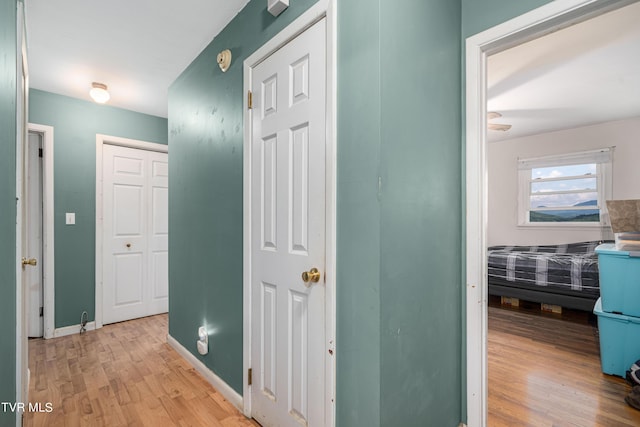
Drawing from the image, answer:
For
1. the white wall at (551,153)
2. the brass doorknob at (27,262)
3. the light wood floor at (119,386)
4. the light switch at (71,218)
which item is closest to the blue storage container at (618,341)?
the light wood floor at (119,386)

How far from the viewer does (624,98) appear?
11.2 feet

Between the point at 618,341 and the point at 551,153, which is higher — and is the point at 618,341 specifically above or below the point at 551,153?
below

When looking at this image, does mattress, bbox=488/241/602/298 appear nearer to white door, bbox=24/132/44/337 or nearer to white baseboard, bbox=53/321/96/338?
white baseboard, bbox=53/321/96/338

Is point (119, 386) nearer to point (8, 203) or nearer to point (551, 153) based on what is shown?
point (8, 203)

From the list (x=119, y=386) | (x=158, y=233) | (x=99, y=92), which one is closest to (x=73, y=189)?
(x=158, y=233)

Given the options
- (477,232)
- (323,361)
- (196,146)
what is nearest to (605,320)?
(477,232)

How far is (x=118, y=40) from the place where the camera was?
2.17m

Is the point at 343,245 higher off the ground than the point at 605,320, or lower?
higher

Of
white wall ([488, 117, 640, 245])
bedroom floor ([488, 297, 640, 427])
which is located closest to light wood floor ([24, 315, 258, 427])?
bedroom floor ([488, 297, 640, 427])

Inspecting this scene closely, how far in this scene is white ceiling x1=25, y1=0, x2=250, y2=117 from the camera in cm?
185

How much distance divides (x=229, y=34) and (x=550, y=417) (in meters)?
3.14

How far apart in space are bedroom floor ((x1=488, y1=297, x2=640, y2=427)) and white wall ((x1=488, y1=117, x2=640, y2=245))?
1.81 metres

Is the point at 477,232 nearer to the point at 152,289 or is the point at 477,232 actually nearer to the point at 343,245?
the point at 343,245

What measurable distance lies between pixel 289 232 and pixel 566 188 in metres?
5.17
